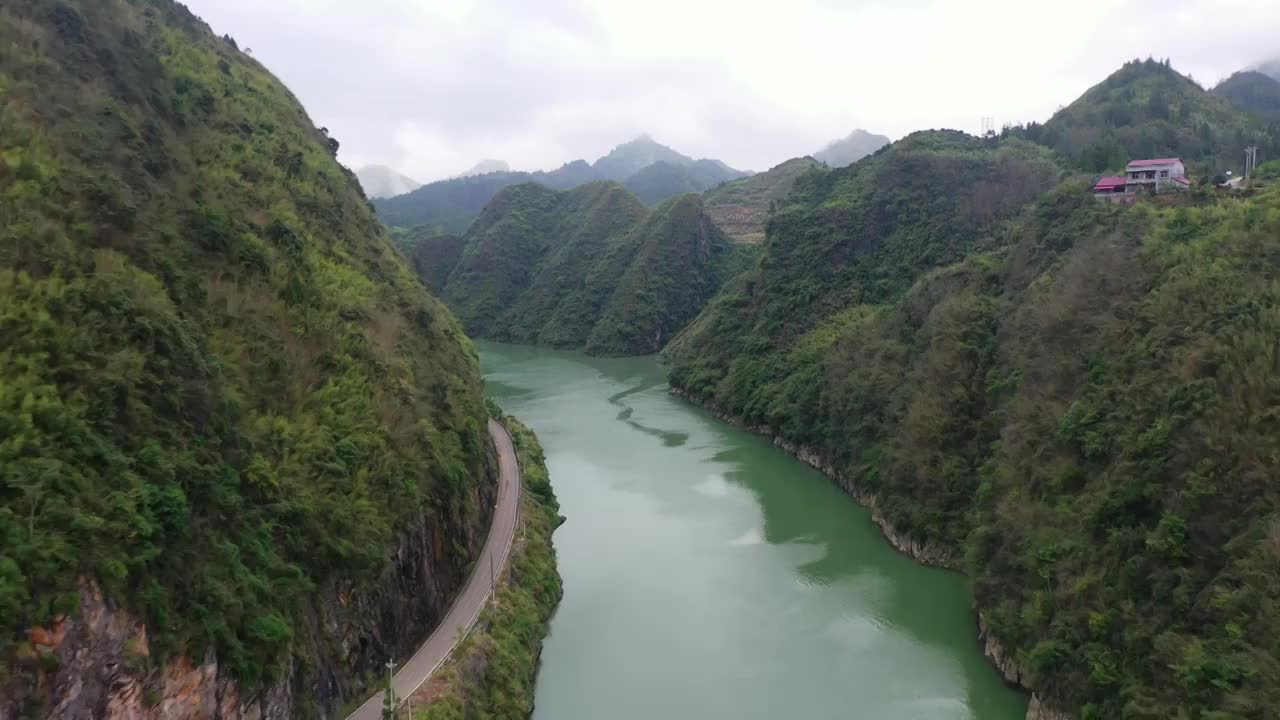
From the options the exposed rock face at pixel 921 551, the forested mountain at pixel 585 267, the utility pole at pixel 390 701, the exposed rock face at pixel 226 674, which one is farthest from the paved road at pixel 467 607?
the forested mountain at pixel 585 267

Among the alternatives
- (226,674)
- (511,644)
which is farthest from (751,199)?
(226,674)

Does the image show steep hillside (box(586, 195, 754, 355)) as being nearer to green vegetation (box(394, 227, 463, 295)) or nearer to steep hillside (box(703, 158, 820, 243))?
steep hillside (box(703, 158, 820, 243))

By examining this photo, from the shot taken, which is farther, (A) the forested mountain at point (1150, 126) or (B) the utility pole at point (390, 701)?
(A) the forested mountain at point (1150, 126)

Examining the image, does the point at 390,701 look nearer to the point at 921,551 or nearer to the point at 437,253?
the point at 921,551

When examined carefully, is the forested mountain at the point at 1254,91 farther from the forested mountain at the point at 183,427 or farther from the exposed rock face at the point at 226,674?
the exposed rock face at the point at 226,674

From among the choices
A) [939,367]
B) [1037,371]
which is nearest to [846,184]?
[939,367]

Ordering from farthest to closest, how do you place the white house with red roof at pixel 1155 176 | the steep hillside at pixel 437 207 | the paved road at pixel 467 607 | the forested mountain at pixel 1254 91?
the steep hillside at pixel 437 207, the forested mountain at pixel 1254 91, the white house with red roof at pixel 1155 176, the paved road at pixel 467 607
